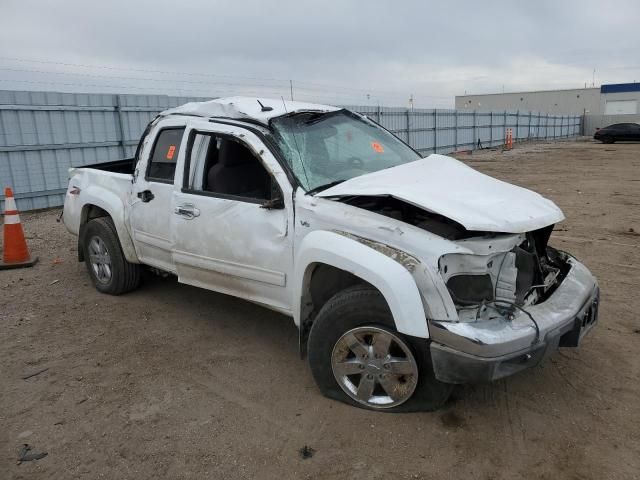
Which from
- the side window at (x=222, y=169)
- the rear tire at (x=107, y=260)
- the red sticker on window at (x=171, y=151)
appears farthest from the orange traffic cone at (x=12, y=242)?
the side window at (x=222, y=169)

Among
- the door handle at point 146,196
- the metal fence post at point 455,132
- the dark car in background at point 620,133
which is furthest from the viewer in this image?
the dark car in background at point 620,133

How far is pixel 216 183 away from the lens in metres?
3.94

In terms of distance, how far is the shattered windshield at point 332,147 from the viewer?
3.49m

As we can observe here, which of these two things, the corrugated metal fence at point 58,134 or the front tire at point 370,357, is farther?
the corrugated metal fence at point 58,134

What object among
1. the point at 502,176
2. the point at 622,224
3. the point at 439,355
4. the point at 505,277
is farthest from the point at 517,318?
the point at 502,176

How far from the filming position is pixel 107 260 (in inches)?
200

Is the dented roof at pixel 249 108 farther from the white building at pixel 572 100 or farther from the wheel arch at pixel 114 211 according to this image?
the white building at pixel 572 100

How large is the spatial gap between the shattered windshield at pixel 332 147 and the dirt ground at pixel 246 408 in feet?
4.61

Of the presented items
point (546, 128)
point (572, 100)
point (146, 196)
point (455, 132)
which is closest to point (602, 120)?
point (546, 128)

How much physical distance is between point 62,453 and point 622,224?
820 centimetres

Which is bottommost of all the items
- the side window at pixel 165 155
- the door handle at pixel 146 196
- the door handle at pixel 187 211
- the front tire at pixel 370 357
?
the front tire at pixel 370 357

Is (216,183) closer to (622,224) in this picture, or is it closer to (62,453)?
(62,453)

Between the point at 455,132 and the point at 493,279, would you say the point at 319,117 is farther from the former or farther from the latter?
the point at 455,132

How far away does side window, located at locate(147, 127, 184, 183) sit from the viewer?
4273 mm
